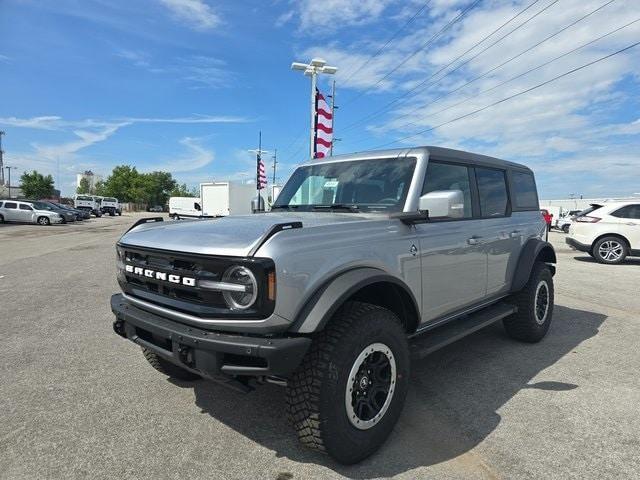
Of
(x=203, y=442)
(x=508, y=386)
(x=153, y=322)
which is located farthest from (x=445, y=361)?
(x=153, y=322)

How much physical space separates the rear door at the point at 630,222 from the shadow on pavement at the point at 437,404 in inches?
354

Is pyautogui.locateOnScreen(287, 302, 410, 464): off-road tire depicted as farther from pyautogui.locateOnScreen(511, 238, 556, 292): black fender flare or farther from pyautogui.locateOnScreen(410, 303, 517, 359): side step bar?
pyautogui.locateOnScreen(511, 238, 556, 292): black fender flare

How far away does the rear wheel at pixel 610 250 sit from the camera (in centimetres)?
1230

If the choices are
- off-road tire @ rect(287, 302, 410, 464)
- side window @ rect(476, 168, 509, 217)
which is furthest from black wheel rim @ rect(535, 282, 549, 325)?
off-road tire @ rect(287, 302, 410, 464)

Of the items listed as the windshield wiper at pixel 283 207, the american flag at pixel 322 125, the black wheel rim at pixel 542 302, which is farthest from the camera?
the american flag at pixel 322 125

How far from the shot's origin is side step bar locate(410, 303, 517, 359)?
10.7 feet

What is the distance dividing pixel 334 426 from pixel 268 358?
58 cm

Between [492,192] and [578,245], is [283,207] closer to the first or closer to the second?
[492,192]

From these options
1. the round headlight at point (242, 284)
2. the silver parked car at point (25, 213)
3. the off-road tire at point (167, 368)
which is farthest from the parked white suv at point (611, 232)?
the silver parked car at point (25, 213)

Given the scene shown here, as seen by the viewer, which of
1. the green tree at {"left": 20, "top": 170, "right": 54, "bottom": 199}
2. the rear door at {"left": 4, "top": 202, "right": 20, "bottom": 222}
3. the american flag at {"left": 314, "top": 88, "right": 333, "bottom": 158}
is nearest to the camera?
the american flag at {"left": 314, "top": 88, "right": 333, "bottom": 158}

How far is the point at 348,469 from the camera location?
2.63 m

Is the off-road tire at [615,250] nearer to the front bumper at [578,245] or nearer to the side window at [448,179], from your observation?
the front bumper at [578,245]

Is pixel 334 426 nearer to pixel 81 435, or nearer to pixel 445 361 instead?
pixel 81 435

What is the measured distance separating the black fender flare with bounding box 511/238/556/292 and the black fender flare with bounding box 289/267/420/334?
2.55 metres
